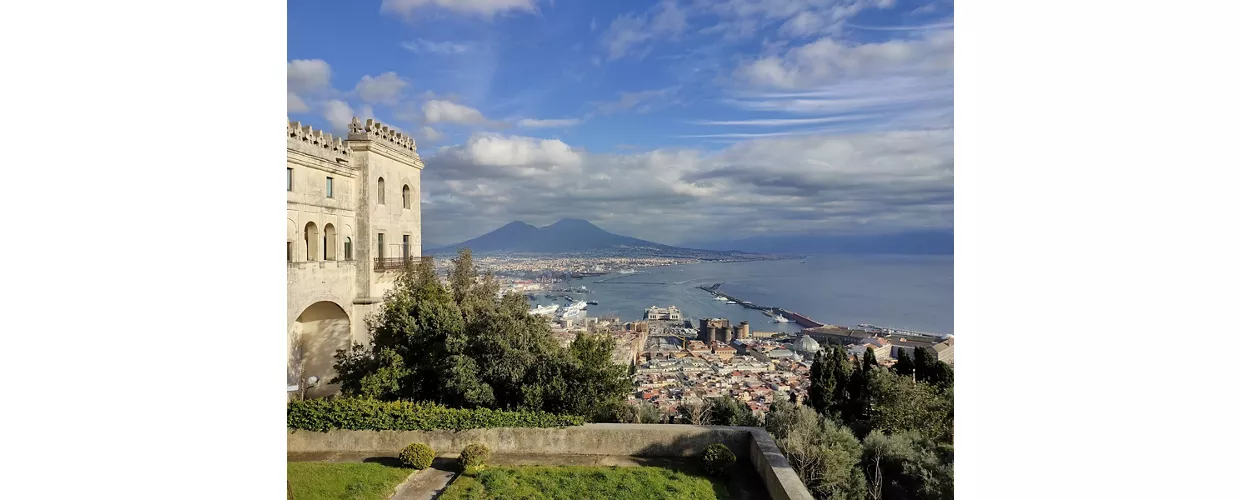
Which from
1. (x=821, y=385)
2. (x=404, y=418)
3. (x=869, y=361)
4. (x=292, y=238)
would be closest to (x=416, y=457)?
(x=404, y=418)

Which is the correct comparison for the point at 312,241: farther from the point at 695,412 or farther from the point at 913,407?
the point at 913,407

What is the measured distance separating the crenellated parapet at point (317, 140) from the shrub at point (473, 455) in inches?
179

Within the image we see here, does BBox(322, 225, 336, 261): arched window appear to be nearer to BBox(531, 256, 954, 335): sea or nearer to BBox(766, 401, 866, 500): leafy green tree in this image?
BBox(531, 256, 954, 335): sea

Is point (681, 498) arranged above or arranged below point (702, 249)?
below

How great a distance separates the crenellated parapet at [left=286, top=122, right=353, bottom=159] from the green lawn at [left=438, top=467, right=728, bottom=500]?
484 centimetres

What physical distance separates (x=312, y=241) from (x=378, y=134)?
6.01 ft

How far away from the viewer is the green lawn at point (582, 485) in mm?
4441

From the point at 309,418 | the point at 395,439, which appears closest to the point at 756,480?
the point at 395,439

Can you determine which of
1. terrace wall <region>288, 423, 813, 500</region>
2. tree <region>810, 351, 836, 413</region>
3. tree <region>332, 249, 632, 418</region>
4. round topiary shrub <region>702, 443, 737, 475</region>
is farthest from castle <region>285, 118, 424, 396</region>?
tree <region>810, 351, 836, 413</region>

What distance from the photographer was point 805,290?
489cm

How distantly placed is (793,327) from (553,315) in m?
2.81
